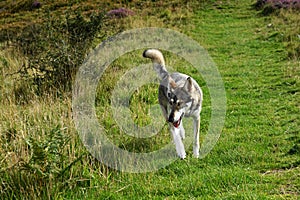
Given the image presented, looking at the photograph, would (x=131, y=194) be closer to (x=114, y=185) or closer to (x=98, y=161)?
(x=114, y=185)

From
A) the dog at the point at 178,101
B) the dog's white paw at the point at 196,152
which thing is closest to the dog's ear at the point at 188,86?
the dog at the point at 178,101

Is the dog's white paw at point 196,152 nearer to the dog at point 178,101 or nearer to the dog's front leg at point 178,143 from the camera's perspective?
the dog at point 178,101

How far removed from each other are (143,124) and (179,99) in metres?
1.65

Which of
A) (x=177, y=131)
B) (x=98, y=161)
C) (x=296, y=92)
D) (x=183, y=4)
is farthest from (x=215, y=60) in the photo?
(x=183, y=4)

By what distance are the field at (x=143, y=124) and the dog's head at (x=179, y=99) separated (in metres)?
0.71

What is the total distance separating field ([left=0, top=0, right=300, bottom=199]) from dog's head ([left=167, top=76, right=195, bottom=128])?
714mm

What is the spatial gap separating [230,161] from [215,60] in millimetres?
8320

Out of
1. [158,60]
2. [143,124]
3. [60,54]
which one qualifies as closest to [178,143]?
[143,124]

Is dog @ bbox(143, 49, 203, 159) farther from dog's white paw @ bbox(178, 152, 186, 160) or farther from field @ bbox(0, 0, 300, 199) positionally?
field @ bbox(0, 0, 300, 199)

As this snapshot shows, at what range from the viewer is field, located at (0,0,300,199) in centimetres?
516

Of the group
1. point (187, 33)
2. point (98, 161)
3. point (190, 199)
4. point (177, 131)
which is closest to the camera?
point (190, 199)

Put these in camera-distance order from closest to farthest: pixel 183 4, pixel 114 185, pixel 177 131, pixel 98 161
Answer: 1. pixel 114 185
2. pixel 98 161
3. pixel 177 131
4. pixel 183 4

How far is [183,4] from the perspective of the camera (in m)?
26.4

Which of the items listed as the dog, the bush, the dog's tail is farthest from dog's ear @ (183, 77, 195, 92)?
the bush
